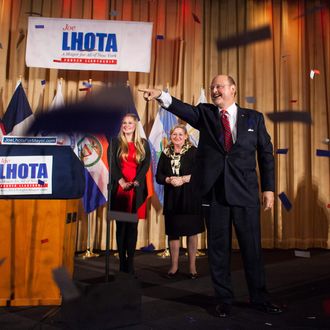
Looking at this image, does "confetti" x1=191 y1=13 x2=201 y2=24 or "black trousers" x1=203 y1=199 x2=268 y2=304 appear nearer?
"black trousers" x1=203 y1=199 x2=268 y2=304

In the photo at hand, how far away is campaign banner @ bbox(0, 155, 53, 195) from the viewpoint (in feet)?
6.46

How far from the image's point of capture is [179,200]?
291 centimetres

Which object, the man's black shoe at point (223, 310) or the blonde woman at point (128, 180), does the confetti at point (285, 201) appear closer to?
the blonde woman at point (128, 180)

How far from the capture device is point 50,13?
14.8 feet

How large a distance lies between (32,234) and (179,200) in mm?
1238

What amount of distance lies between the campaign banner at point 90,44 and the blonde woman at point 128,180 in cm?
149

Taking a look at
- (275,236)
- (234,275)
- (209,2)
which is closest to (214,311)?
(234,275)

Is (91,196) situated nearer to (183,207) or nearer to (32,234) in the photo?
(183,207)

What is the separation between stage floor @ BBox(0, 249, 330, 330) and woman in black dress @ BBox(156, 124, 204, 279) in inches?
8.3

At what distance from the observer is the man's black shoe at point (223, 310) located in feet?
6.12

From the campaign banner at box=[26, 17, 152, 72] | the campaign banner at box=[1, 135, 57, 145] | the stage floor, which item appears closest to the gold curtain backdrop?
the campaign banner at box=[26, 17, 152, 72]

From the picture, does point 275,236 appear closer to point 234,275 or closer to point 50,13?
point 234,275

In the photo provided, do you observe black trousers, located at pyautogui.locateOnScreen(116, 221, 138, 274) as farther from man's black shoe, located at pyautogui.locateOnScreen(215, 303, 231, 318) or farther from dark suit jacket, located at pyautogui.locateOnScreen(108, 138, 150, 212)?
man's black shoe, located at pyautogui.locateOnScreen(215, 303, 231, 318)

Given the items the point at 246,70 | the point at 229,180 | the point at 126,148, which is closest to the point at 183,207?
the point at 126,148
